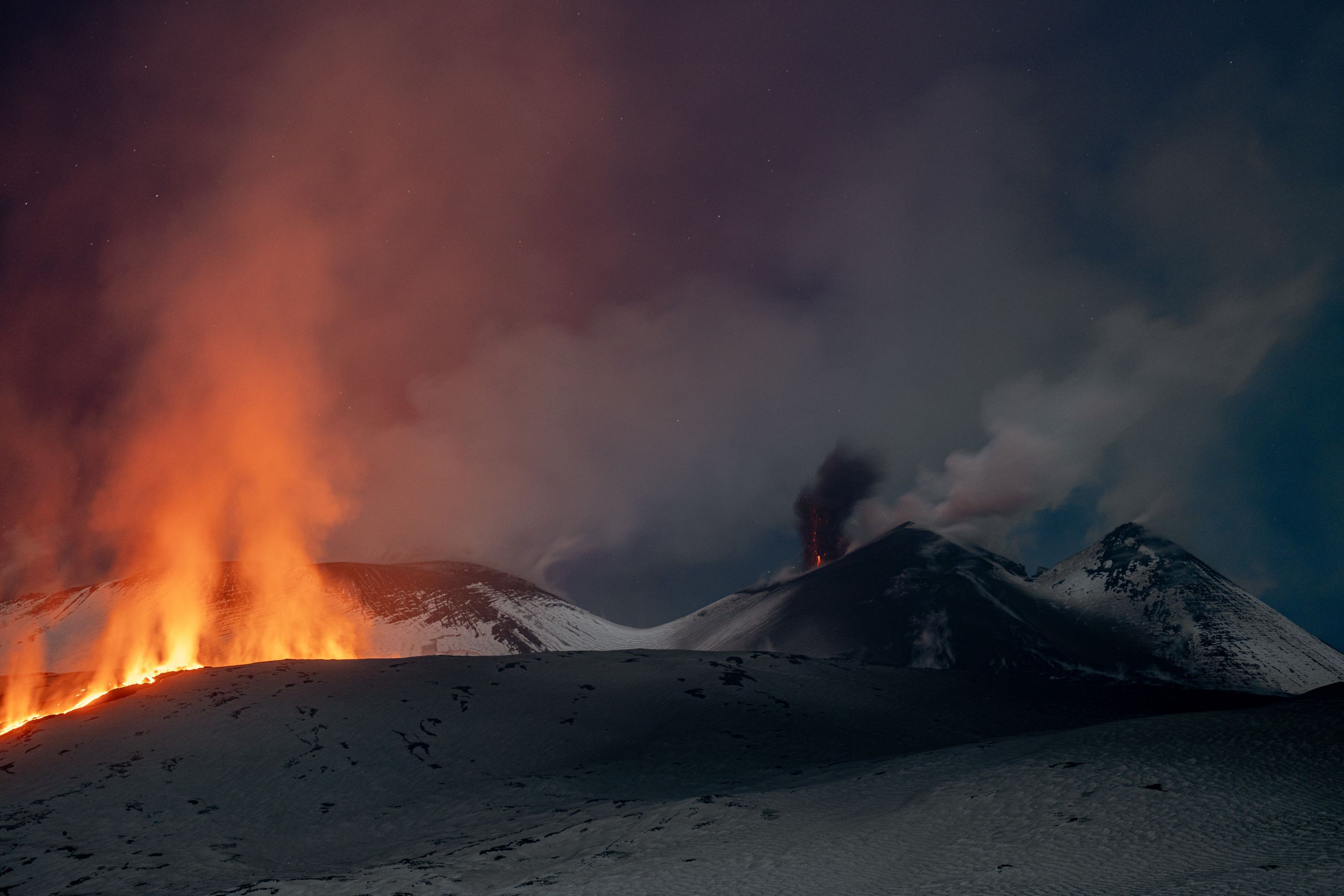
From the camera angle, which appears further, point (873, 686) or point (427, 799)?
point (873, 686)

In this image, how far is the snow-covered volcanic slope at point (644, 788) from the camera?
19.7 meters

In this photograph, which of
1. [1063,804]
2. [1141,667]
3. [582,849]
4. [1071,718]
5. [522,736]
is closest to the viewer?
[1063,804]

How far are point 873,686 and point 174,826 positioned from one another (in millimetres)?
48525

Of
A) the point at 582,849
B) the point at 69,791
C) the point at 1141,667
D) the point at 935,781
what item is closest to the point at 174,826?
the point at 69,791

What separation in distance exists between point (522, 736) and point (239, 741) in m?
16.2

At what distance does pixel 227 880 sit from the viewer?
2572 cm

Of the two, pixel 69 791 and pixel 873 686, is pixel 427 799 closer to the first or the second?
pixel 69 791

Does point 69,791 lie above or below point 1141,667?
above

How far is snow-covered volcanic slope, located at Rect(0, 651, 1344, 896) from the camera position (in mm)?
19719

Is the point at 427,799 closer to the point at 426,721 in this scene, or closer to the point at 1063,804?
the point at 426,721

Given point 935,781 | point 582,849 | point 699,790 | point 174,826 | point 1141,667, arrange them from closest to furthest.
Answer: point 582,849
point 935,781
point 174,826
point 699,790
point 1141,667

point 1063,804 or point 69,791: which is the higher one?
point 69,791

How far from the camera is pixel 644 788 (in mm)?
36781

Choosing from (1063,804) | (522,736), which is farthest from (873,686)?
(1063,804)
